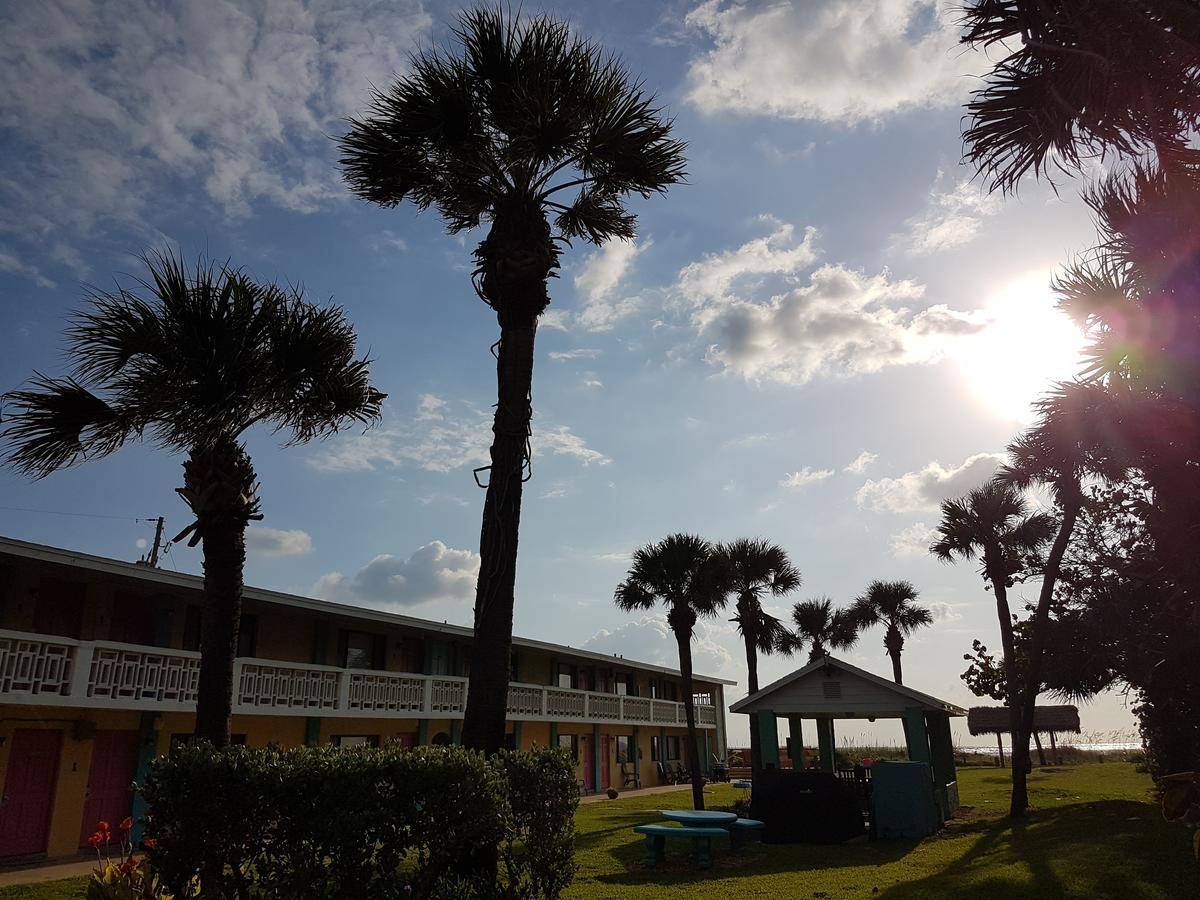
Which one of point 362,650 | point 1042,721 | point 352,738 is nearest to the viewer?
point 352,738

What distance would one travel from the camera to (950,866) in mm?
13336

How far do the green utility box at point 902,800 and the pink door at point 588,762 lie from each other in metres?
19.8

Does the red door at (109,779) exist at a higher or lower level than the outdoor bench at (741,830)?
higher

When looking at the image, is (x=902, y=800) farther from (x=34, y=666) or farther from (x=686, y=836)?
(x=34, y=666)

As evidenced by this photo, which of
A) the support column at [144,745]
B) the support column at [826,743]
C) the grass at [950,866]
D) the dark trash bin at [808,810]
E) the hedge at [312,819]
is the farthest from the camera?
the support column at [826,743]

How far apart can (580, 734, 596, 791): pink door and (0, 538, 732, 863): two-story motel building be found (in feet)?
32.3

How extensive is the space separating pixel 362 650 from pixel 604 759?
57.7 feet

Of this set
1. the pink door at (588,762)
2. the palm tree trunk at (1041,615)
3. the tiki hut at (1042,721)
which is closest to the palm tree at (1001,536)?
the palm tree trunk at (1041,615)

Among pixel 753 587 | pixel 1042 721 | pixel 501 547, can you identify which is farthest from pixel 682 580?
pixel 1042 721

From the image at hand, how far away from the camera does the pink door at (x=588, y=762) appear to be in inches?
1439

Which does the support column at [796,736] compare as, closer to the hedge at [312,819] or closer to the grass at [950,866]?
the grass at [950,866]

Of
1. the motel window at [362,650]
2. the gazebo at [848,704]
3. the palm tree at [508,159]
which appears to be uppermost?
the palm tree at [508,159]

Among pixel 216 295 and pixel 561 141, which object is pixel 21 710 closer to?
pixel 216 295

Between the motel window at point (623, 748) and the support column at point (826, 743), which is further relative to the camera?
the motel window at point (623, 748)
